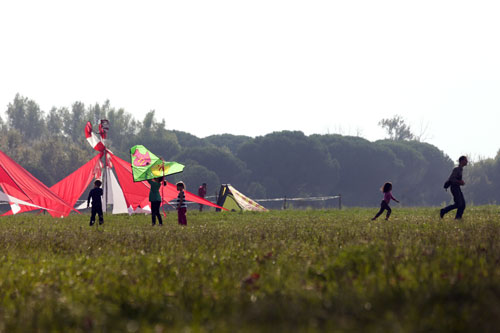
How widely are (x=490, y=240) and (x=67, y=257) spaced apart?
6554 mm

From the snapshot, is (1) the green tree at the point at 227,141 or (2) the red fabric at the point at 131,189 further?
(1) the green tree at the point at 227,141

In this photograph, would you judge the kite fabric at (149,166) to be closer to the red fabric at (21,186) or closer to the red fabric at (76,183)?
the red fabric at (21,186)

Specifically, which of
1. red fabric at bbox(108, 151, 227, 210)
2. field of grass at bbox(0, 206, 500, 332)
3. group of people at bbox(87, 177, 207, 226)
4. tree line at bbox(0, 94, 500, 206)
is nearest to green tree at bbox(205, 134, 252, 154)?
tree line at bbox(0, 94, 500, 206)

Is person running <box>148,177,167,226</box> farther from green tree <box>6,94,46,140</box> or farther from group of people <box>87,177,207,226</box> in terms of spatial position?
green tree <box>6,94,46,140</box>

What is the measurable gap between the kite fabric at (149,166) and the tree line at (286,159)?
161 ft

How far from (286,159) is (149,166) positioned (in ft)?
201

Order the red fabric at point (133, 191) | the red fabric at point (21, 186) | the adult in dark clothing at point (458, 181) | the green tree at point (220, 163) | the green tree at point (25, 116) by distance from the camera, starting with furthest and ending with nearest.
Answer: the green tree at point (25, 116)
the green tree at point (220, 163)
the red fabric at point (133, 191)
the red fabric at point (21, 186)
the adult in dark clothing at point (458, 181)

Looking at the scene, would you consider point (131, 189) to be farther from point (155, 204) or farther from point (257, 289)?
point (257, 289)

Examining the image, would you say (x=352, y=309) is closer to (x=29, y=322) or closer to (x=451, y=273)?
(x=451, y=273)

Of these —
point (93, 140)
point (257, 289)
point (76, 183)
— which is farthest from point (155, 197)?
point (257, 289)

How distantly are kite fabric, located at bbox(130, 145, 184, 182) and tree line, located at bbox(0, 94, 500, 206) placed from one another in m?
49.2

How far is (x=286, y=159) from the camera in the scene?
80.4 metres

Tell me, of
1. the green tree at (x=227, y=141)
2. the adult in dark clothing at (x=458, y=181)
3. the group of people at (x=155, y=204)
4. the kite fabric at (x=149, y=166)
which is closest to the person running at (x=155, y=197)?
the group of people at (x=155, y=204)

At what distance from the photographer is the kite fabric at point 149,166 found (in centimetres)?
1908
